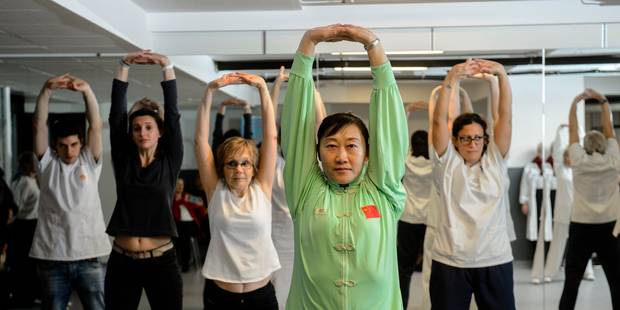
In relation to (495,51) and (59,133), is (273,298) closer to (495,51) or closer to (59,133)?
(59,133)

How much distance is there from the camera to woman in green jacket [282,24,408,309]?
7.96ft

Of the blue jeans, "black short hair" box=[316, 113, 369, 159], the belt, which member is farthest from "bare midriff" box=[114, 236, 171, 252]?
"black short hair" box=[316, 113, 369, 159]

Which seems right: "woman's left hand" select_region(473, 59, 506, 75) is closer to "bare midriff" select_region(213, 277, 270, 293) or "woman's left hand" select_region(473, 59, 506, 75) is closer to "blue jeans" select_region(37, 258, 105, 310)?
"bare midriff" select_region(213, 277, 270, 293)

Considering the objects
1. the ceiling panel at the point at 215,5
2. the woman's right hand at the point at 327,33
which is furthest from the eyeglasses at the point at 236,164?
the ceiling panel at the point at 215,5

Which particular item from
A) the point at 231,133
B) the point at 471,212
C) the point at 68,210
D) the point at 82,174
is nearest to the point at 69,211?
the point at 68,210

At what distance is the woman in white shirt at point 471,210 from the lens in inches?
152

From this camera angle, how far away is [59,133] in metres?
4.50

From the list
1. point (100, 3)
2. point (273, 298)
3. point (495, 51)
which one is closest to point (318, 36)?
point (273, 298)

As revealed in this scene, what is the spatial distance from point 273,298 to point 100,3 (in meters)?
2.46

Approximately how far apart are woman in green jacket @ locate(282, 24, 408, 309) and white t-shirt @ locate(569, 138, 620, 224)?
125 inches

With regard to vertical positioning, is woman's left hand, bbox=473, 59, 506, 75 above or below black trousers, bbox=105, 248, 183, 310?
above

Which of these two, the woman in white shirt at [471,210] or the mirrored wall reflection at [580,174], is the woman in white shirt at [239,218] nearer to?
the woman in white shirt at [471,210]

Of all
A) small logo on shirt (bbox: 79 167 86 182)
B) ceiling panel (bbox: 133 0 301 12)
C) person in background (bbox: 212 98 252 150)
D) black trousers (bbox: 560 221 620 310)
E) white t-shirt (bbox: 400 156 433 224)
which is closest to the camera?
small logo on shirt (bbox: 79 167 86 182)

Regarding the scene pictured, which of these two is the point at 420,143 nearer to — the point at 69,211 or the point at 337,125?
the point at 69,211
